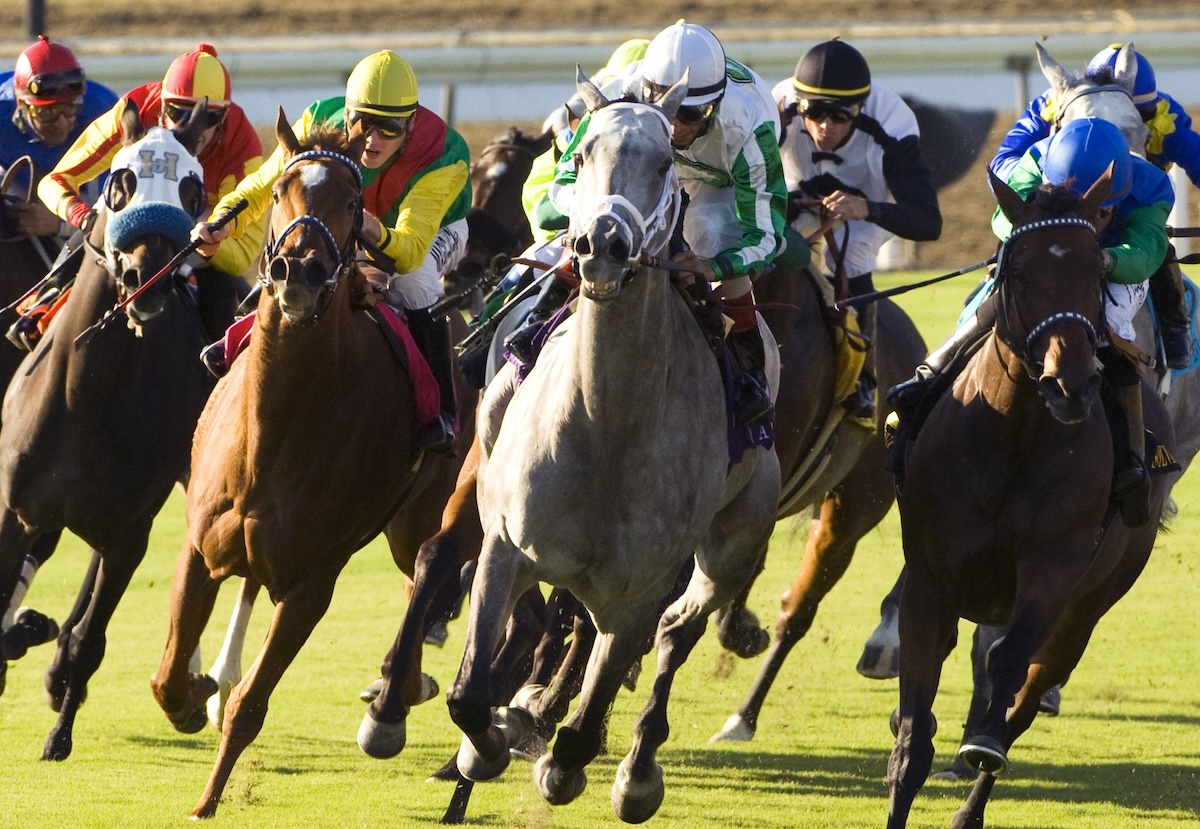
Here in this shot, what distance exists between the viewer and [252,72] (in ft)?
67.6

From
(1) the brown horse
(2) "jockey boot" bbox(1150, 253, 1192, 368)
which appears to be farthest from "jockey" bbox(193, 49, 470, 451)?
(2) "jockey boot" bbox(1150, 253, 1192, 368)

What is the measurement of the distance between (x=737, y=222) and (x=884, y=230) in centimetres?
253

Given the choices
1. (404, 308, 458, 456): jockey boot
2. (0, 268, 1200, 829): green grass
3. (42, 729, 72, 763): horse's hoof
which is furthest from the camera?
(42, 729, 72, 763): horse's hoof

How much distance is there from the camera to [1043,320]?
6.14 meters

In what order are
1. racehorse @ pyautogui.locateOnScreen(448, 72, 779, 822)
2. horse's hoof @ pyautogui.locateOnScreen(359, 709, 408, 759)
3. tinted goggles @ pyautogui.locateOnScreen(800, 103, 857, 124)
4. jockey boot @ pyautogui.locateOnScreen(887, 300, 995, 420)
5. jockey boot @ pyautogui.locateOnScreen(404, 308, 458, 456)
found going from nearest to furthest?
racehorse @ pyautogui.locateOnScreen(448, 72, 779, 822)
horse's hoof @ pyautogui.locateOnScreen(359, 709, 408, 759)
jockey boot @ pyautogui.locateOnScreen(887, 300, 995, 420)
jockey boot @ pyautogui.locateOnScreen(404, 308, 458, 456)
tinted goggles @ pyautogui.locateOnScreen(800, 103, 857, 124)

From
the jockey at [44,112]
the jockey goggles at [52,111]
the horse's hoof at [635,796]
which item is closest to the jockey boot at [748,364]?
the horse's hoof at [635,796]

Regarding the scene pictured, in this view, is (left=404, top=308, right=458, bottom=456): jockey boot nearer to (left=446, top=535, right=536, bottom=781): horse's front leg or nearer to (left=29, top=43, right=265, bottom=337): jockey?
(left=29, top=43, right=265, bottom=337): jockey

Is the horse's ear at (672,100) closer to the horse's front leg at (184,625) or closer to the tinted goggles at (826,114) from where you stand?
the horse's front leg at (184,625)

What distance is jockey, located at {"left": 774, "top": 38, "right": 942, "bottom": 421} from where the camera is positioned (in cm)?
831

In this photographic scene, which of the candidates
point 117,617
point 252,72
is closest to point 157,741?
point 117,617

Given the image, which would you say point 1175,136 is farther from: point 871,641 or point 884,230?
point 871,641

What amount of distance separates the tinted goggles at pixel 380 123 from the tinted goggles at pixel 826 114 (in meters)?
1.87

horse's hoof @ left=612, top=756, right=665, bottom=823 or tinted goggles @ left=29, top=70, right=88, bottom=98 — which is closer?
horse's hoof @ left=612, top=756, right=665, bottom=823

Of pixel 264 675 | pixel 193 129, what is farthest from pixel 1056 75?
pixel 264 675
